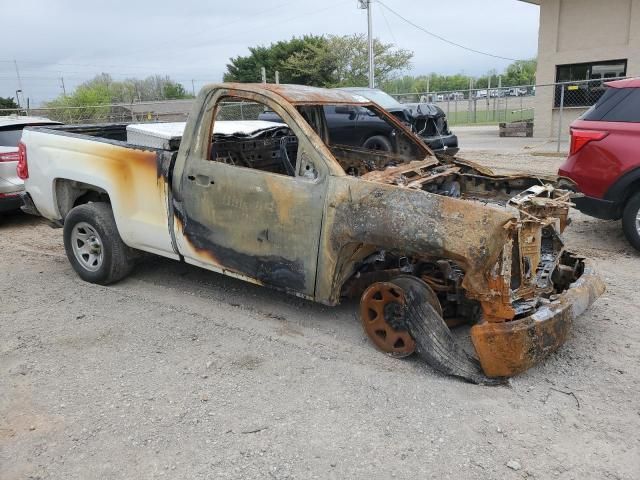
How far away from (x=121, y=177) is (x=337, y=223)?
219 cm

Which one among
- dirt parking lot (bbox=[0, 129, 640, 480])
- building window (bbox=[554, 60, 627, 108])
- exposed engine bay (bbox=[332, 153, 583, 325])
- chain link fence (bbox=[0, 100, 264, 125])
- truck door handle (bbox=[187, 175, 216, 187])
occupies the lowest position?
dirt parking lot (bbox=[0, 129, 640, 480])

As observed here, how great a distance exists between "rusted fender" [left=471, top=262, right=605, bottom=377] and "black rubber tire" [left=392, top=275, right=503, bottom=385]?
13 cm

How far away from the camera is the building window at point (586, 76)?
55.4 ft

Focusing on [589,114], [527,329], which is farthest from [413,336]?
[589,114]

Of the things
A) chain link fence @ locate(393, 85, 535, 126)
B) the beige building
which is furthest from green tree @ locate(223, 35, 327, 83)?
the beige building

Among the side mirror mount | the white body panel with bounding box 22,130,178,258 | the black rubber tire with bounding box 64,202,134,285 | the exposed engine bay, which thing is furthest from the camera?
the side mirror mount

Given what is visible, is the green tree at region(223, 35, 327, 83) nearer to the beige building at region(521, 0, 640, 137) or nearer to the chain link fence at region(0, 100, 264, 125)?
the chain link fence at region(0, 100, 264, 125)

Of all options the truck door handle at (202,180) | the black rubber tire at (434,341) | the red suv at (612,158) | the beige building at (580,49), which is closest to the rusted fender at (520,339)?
the black rubber tire at (434,341)

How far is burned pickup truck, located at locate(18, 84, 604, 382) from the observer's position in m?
3.38

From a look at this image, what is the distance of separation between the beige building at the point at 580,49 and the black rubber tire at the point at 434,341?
49.7 feet

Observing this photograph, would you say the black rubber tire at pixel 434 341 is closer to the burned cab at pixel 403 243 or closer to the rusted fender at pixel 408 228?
the burned cab at pixel 403 243

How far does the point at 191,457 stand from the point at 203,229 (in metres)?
1.98

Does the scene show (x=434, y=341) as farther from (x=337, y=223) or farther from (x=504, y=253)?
(x=337, y=223)

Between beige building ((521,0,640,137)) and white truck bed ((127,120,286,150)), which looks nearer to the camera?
white truck bed ((127,120,286,150))
